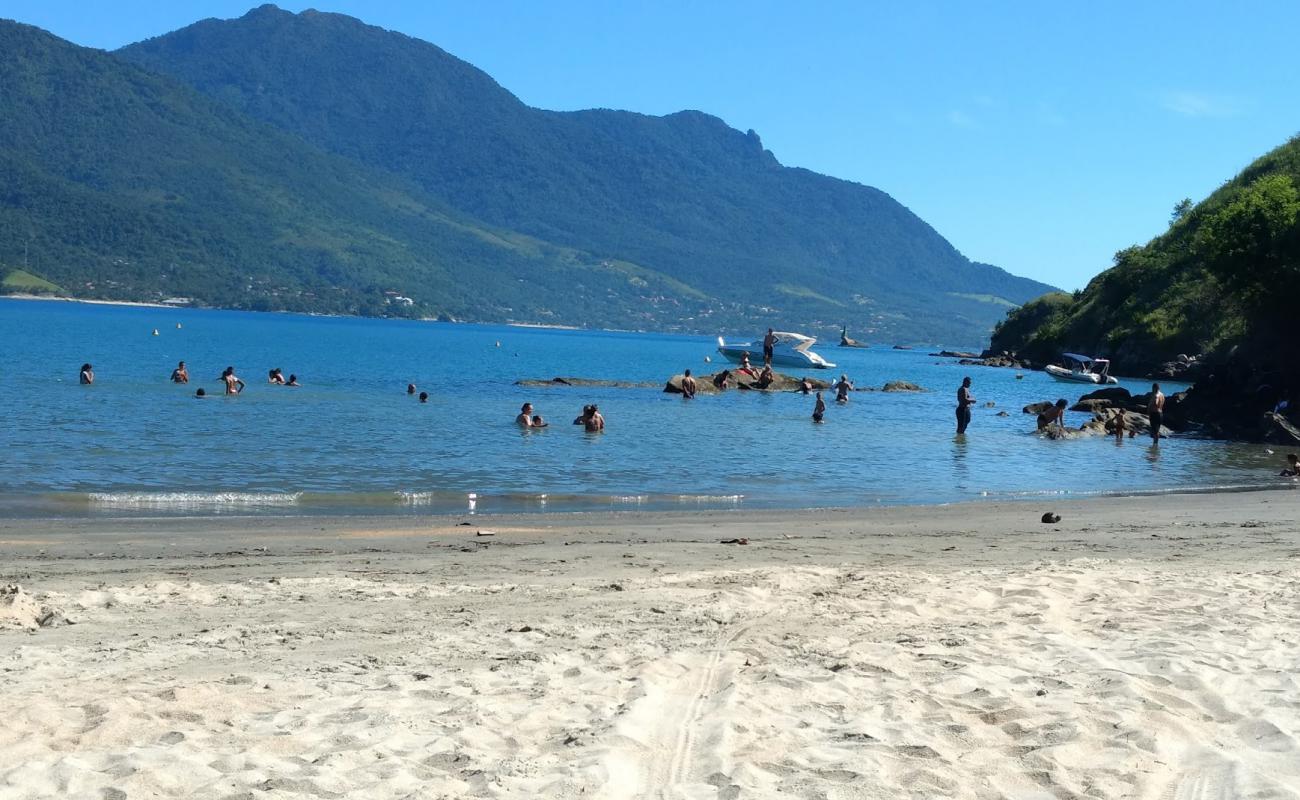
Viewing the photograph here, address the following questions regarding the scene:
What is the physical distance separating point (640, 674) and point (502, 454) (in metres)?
18.7

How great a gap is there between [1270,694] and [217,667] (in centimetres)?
621

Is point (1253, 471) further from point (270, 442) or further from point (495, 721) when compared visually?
point (495, 721)

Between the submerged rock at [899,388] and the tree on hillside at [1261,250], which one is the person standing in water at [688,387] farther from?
the tree on hillside at [1261,250]

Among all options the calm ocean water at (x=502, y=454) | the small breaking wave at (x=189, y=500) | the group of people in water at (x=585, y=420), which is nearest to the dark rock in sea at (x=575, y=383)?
the calm ocean water at (x=502, y=454)

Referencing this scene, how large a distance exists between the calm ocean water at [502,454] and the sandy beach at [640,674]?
18.8 ft

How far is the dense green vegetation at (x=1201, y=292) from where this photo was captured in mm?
43000

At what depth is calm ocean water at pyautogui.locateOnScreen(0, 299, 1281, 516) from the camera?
1917 cm

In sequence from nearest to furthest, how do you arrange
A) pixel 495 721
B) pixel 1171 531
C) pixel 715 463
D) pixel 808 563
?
1. pixel 495 721
2. pixel 808 563
3. pixel 1171 531
4. pixel 715 463

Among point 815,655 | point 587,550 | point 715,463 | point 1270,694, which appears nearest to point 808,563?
point 587,550

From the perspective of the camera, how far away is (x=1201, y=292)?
8156cm

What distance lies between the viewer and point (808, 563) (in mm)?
12781

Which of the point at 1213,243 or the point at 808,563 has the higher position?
the point at 1213,243

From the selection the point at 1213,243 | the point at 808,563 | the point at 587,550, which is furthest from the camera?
the point at 1213,243

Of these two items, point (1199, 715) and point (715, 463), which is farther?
point (715, 463)
